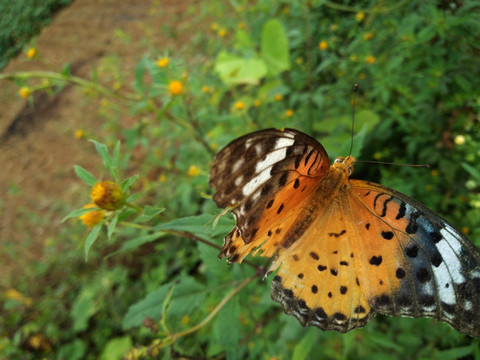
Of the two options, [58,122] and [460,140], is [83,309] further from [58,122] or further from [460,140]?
[58,122]

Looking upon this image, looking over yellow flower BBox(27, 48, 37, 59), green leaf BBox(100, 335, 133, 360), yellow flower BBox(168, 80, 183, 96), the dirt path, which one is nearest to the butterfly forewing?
yellow flower BBox(168, 80, 183, 96)

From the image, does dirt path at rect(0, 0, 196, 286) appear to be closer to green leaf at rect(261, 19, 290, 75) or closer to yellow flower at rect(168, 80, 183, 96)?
yellow flower at rect(168, 80, 183, 96)

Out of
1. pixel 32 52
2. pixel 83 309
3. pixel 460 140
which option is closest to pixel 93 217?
pixel 32 52

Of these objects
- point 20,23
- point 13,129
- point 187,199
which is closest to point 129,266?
point 187,199

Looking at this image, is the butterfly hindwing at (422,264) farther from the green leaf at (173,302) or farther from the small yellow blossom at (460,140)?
the small yellow blossom at (460,140)

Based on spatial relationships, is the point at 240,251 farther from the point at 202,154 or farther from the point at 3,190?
the point at 3,190

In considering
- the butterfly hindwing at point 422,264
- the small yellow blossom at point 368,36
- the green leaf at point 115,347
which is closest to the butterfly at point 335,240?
the butterfly hindwing at point 422,264
